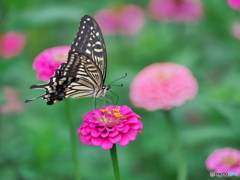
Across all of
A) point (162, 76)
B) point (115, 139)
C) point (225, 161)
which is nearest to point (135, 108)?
point (162, 76)

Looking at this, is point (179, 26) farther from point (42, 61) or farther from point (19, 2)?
point (42, 61)

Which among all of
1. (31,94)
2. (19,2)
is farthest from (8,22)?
(31,94)

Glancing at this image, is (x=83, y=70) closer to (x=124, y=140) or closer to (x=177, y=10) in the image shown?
(x=124, y=140)

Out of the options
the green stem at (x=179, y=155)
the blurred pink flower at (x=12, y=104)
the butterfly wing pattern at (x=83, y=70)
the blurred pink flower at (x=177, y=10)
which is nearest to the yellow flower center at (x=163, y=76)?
the green stem at (x=179, y=155)

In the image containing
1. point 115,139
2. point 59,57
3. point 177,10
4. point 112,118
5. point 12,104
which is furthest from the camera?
point 177,10

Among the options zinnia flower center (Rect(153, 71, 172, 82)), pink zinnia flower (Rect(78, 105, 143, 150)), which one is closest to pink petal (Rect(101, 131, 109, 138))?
pink zinnia flower (Rect(78, 105, 143, 150))
